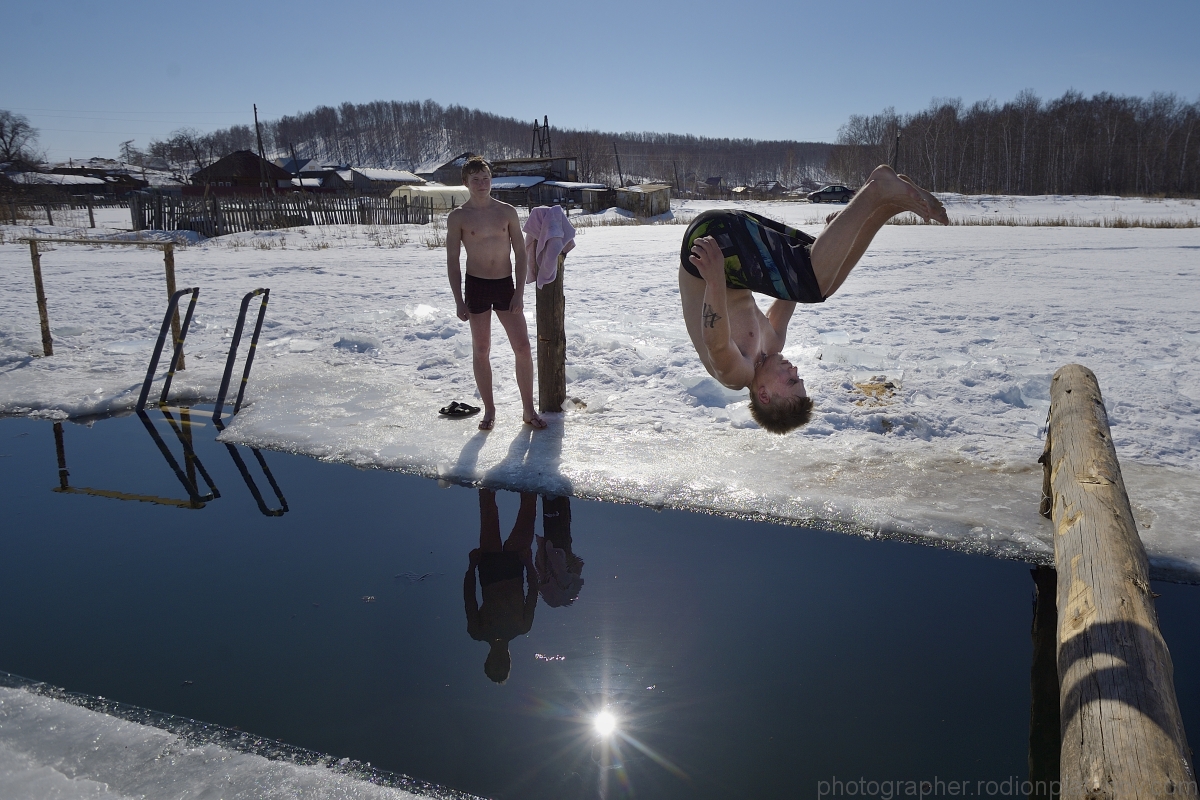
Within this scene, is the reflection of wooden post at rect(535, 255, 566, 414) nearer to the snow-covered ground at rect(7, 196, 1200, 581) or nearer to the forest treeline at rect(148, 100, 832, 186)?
the snow-covered ground at rect(7, 196, 1200, 581)

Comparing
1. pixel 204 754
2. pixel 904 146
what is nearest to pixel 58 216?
pixel 904 146

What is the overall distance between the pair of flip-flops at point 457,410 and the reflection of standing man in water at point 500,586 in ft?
5.83

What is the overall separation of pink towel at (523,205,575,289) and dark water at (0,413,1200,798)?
159 centimetres

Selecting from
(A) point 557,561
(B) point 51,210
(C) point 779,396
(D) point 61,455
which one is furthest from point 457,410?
(B) point 51,210

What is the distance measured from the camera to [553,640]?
354 centimetres

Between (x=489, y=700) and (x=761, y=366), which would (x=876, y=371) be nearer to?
(x=761, y=366)

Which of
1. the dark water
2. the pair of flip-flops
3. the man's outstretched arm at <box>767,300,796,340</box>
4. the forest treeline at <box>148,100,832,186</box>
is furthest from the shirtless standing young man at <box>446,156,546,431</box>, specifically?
the forest treeline at <box>148,100,832,186</box>

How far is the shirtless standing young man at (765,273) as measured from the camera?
2.90 m

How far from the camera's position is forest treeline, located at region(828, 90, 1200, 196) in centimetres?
833

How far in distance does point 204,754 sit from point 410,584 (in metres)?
1.36

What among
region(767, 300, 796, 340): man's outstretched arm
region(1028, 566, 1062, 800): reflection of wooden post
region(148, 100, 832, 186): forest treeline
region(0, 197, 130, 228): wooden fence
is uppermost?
region(148, 100, 832, 186): forest treeline

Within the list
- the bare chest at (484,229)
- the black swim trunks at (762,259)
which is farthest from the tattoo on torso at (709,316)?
the bare chest at (484,229)

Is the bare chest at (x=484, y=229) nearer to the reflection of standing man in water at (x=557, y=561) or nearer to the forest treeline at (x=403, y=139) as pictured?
the reflection of standing man in water at (x=557, y=561)

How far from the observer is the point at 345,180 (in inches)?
2413
